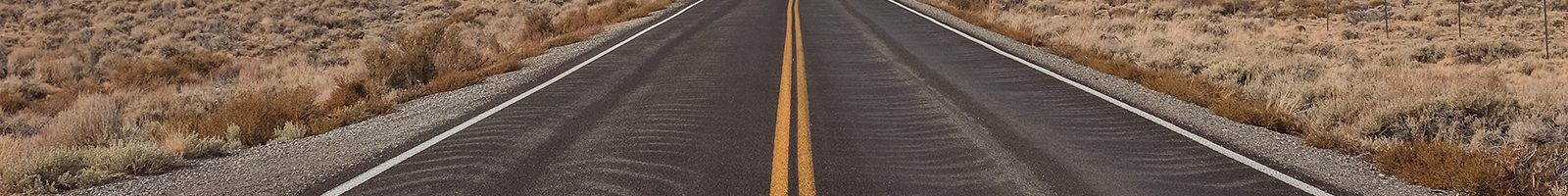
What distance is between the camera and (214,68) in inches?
831

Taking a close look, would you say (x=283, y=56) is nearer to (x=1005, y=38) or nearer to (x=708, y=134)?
(x=1005, y=38)

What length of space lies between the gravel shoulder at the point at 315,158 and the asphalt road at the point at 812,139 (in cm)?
32

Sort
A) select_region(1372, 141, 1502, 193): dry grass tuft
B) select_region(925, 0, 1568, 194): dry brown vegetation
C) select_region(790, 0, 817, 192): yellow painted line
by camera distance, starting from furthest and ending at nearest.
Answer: select_region(925, 0, 1568, 194): dry brown vegetation, select_region(790, 0, 817, 192): yellow painted line, select_region(1372, 141, 1502, 193): dry grass tuft

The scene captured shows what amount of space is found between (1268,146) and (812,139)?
324 cm

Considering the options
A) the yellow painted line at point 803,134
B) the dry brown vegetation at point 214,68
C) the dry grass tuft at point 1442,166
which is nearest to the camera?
the dry grass tuft at point 1442,166

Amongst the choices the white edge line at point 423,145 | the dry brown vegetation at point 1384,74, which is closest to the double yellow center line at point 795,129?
the white edge line at point 423,145

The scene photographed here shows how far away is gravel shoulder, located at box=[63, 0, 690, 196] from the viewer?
21.0ft

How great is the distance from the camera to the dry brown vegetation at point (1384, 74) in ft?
22.0

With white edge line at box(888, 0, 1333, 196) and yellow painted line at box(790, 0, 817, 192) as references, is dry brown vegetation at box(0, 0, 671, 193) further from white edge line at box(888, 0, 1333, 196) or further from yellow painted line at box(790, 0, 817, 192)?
white edge line at box(888, 0, 1333, 196)

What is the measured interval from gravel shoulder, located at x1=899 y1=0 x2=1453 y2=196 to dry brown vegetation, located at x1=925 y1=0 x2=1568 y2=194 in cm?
15

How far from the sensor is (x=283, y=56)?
23.5m

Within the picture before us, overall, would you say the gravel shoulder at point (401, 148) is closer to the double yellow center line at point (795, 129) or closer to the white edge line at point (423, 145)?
the white edge line at point (423, 145)

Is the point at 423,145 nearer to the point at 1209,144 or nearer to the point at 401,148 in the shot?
the point at 401,148

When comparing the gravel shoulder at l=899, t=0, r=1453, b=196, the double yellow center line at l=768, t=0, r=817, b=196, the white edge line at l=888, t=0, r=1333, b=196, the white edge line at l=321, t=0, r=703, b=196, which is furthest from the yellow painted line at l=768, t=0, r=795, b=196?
the gravel shoulder at l=899, t=0, r=1453, b=196
